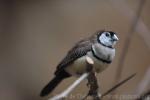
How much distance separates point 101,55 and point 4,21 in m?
1.83

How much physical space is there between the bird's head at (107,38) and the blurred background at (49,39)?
1.34m

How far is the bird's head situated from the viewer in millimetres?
1938

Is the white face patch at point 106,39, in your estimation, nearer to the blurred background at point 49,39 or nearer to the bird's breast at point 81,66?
the bird's breast at point 81,66

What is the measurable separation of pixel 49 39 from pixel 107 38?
1555 mm

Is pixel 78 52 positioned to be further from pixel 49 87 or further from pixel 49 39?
pixel 49 39

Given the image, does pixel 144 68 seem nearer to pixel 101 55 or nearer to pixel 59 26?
pixel 59 26

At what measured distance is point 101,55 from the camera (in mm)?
1903

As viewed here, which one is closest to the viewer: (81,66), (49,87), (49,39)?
(81,66)

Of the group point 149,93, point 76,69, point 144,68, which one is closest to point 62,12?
point 144,68

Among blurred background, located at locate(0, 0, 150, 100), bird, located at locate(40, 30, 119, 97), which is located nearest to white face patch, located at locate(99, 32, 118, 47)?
bird, located at locate(40, 30, 119, 97)

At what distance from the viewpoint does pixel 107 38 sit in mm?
1964

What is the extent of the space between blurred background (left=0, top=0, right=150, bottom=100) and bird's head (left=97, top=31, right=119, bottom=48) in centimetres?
134

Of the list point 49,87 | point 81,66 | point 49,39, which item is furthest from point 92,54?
point 49,39

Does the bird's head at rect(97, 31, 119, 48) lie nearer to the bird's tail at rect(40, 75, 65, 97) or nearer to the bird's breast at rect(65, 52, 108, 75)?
the bird's breast at rect(65, 52, 108, 75)
